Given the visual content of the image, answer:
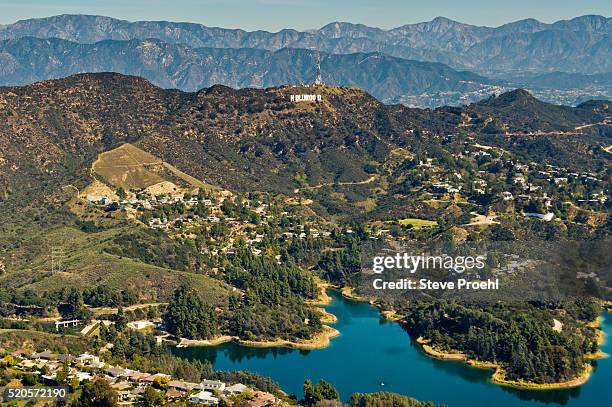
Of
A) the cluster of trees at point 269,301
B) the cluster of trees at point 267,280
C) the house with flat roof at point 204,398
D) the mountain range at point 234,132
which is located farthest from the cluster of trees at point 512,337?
the mountain range at point 234,132

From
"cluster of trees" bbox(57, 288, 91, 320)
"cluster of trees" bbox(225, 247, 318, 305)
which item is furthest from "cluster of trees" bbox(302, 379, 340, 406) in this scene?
"cluster of trees" bbox(57, 288, 91, 320)

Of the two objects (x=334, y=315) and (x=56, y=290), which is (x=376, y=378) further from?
(x=56, y=290)

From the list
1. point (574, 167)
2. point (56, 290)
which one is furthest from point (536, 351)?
point (574, 167)

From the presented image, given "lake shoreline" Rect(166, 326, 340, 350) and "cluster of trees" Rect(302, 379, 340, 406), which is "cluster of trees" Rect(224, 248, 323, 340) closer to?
"lake shoreline" Rect(166, 326, 340, 350)

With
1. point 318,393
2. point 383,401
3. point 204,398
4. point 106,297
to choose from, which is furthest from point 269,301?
point 204,398

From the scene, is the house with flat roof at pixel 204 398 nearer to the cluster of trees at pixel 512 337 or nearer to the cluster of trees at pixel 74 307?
the cluster of trees at pixel 512 337
